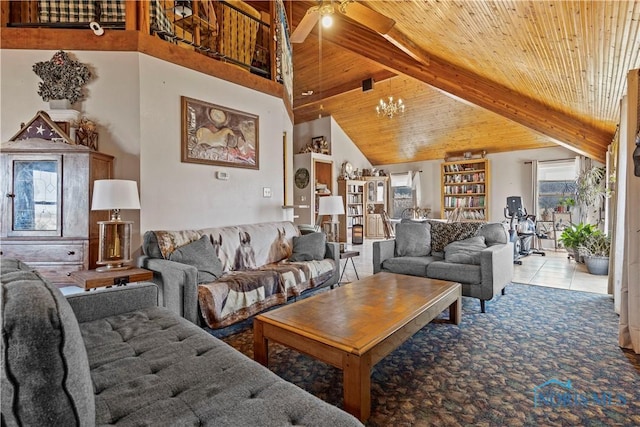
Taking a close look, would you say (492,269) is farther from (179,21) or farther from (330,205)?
(179,21)

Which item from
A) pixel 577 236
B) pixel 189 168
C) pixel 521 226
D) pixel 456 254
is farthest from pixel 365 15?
pixel 521 226

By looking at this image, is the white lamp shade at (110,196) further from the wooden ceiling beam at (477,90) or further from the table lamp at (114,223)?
the wooden ceiling beam at (477,90)

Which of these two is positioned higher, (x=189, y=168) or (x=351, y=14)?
(x=351, y=14)

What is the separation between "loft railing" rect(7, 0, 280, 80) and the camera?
10.0 ft

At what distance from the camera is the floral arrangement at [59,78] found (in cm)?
284

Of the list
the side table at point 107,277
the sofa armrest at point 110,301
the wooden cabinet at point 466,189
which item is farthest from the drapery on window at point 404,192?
the sofa armrest at point 110,301

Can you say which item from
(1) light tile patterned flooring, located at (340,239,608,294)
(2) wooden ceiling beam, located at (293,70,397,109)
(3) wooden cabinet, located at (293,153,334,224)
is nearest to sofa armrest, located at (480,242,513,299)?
(1) light tile patterned flooring, located at (340,239,608,294)

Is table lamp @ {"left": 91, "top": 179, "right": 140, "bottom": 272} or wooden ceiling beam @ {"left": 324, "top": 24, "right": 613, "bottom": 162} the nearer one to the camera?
table lamp @ {"left": 91, "top": 179, "right": 140, "bottom": 272}

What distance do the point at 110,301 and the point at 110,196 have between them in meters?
0.98

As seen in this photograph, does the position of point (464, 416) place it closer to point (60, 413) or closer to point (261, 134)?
point (60, 413)

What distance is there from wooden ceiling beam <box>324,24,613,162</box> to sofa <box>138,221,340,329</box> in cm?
333

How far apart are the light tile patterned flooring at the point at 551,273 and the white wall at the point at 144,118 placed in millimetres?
2378

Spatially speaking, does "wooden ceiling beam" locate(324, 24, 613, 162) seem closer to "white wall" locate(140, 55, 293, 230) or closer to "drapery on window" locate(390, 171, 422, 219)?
"white wall" locate(140, 55, 293, 230)

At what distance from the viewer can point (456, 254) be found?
11.0ft
